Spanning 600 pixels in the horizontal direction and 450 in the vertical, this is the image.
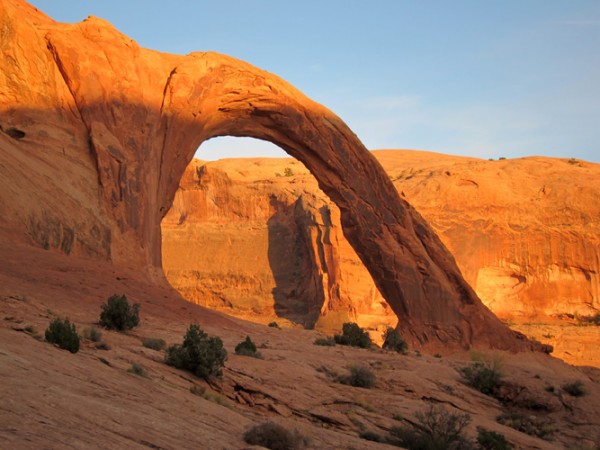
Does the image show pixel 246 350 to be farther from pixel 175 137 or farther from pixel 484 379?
pixel 175 137

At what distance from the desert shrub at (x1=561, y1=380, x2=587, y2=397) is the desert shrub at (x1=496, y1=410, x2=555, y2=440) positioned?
225 cm

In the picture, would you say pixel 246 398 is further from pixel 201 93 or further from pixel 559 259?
pixel 559 259

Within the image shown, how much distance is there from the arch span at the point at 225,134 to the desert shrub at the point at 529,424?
9.12 metres

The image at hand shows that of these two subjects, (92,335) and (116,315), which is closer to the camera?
(92,335)

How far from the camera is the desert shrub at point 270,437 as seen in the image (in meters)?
7.61

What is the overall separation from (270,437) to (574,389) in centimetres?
1218

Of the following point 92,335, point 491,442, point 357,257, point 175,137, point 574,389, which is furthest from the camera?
point 357,257

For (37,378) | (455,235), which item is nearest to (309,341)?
(37,378)

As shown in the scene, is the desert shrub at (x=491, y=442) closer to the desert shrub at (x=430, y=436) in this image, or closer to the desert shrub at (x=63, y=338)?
the desert shrub at (x=430, y=436)

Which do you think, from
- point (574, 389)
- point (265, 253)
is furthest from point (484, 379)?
point (265, 253)

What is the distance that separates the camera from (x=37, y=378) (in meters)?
6.88

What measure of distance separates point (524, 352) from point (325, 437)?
17134mm

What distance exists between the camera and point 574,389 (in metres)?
17.6

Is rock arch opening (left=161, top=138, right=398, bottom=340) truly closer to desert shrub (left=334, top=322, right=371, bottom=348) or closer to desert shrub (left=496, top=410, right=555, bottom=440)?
desert shrub (left=334, top=322, right=371, bottom=348)
